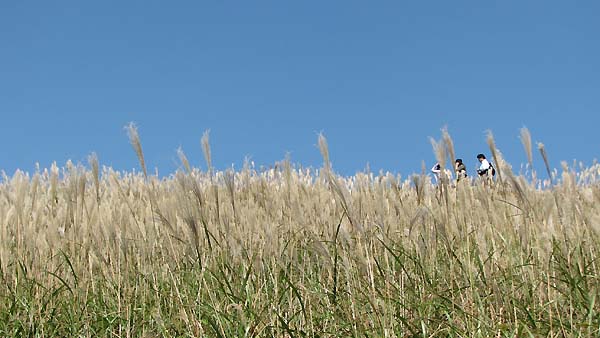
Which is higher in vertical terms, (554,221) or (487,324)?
(554,221)

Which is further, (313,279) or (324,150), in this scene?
(313,279)

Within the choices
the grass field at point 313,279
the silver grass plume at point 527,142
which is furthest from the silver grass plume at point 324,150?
the silver grass plume at point 527,142

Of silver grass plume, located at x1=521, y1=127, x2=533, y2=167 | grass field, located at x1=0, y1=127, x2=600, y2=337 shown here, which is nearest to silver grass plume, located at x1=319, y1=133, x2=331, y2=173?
grass field, located at x1=0, y1=127, x2=600, y2=337

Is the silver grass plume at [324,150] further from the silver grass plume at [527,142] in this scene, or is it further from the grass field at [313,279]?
the silver grass plume at [527,142]

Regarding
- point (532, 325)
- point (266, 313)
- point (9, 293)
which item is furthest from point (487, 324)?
point (9, 293)

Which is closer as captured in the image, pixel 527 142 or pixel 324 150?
pixel 324 150

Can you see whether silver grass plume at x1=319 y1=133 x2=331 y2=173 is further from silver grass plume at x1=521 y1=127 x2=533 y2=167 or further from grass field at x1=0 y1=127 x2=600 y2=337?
silver grass plume at x1=521 y1=127 x2=533 y2=167

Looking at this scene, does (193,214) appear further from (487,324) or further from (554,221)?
(554,221)

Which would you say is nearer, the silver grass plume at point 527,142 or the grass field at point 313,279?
the grass field at point 313,279

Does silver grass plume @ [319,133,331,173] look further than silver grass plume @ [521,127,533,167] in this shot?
No

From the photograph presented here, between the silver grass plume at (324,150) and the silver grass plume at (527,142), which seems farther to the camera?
the silver grass plume at (527,142)

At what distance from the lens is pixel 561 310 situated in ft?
9.25

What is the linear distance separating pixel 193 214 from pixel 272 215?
6.00ft

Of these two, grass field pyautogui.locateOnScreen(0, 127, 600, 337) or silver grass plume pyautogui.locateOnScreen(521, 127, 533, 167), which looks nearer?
grass field pyautogui.locateOnScreen(0, 127, 600, 337)
